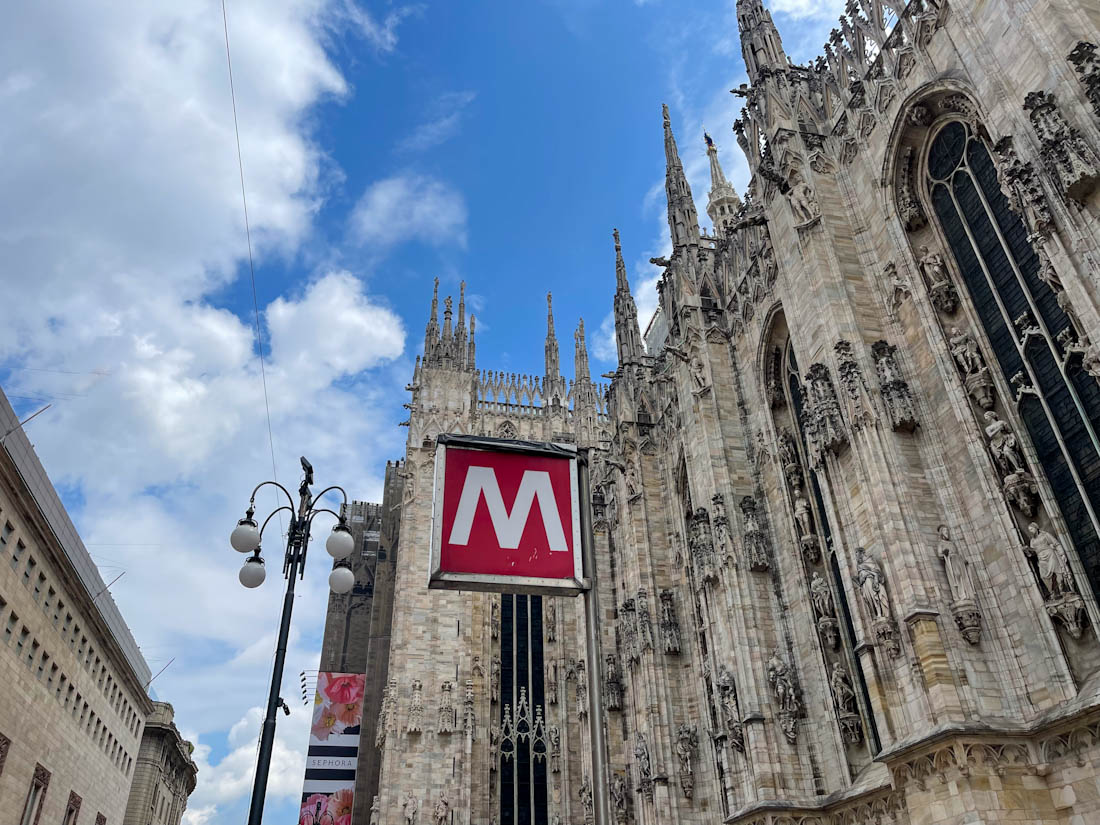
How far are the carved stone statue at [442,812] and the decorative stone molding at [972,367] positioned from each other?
29.2 m

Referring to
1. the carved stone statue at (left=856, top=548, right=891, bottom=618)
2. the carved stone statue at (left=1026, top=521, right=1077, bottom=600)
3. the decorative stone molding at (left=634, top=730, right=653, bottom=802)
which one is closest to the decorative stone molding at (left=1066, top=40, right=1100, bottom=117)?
the carved stone statue at (left=1026, top=521, right=1077, bottom=600)

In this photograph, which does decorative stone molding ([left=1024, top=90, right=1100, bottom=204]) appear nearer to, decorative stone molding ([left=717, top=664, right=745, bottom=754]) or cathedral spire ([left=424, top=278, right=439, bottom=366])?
decorative stone molding ([left=717, top=664, right=745, bottom=754])

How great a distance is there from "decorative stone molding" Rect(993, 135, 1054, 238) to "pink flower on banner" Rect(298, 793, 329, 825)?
1513 inches

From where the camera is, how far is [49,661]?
3016 cm

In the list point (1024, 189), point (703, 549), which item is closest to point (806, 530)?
point (703, 549)

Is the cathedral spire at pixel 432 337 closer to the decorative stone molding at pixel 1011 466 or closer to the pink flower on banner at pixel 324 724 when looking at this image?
the pink flower on banner at pixel 324 724

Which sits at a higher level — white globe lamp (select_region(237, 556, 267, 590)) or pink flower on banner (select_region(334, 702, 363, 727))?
pink flower on banner (select_region(334, 702, 363, 727))

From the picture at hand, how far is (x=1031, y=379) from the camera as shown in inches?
518

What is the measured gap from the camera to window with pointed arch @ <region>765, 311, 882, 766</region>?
1614 cm

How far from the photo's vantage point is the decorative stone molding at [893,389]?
14609 millimetres

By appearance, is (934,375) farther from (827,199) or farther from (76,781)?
(76,781)

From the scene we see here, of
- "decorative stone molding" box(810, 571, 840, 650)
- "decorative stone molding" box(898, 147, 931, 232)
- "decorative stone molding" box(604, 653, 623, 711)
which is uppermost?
"decorative stone molding" box(898, 147, 931, 232)

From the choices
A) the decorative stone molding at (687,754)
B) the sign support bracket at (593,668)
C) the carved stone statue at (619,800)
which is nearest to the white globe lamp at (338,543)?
the sign support bracket at (593,668)

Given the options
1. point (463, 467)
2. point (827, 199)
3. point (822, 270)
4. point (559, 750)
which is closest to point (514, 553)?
point (463, 467)
